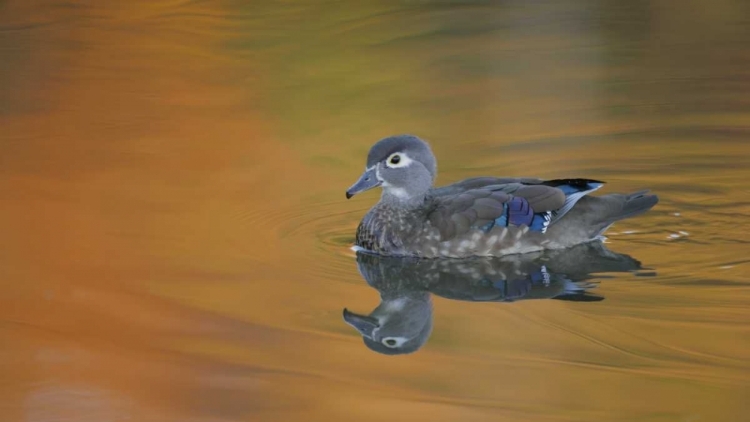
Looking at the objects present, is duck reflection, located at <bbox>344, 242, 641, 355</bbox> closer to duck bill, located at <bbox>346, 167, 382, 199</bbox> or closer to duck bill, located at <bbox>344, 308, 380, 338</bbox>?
duck bill, located at <bbox>344, 308, 380, 338</bbox>

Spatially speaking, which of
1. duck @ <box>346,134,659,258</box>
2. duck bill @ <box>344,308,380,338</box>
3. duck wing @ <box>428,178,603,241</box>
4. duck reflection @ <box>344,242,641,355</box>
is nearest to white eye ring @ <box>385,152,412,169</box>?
duck @ <box>346,134,659,258</box>

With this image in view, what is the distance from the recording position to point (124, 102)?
1080cm

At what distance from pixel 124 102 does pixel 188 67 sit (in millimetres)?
1141

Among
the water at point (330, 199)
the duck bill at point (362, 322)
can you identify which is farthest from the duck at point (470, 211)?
the duck bill at point (362, 322)

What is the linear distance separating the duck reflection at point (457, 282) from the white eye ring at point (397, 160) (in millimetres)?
522

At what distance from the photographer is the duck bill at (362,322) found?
236 inches

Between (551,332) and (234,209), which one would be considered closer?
(551,332)

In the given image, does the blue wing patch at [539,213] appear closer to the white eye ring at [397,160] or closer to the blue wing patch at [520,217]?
the blue wing patch at [520,217]

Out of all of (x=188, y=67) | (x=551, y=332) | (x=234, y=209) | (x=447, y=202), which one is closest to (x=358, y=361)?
(x=551, y=332)

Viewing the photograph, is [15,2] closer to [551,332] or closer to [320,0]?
[320,0]

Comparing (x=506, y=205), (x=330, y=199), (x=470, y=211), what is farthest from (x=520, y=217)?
(x=330, y=199)

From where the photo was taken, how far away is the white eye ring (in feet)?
24.3

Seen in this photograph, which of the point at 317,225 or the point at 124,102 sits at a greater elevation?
the point at 124,102

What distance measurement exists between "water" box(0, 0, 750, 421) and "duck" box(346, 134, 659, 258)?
233 millimetres
